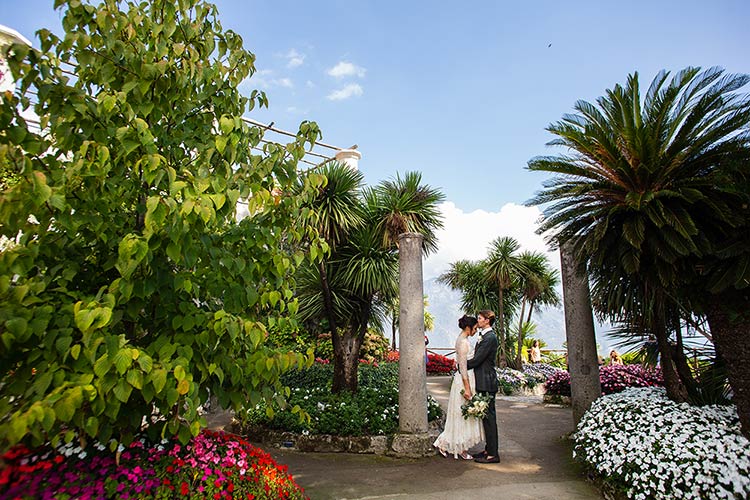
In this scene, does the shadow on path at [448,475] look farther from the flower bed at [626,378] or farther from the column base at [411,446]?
the flower bed at [626,378]

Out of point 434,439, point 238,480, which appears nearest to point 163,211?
point 238,480

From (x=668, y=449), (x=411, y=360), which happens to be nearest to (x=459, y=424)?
(x=411, y=360)

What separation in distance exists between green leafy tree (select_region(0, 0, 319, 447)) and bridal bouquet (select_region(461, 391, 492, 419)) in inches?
153

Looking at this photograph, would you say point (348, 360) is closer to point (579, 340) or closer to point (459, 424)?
point (459, 424)

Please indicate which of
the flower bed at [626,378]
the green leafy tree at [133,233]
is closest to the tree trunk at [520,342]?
the flower bed at [626,378]

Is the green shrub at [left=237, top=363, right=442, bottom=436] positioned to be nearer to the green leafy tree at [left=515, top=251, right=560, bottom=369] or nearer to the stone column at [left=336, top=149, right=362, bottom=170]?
the stone column at [left=336, top=149, right=362, bottom=170]

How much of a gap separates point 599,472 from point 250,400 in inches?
162

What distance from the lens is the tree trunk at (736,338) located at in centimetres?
454

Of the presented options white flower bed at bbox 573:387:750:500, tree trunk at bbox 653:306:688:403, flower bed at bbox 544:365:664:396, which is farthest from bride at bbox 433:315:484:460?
flower bed at bbox 544:365:664:396

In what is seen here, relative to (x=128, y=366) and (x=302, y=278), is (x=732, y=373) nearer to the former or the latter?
(x=128, y=366)

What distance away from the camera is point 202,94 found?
308cm

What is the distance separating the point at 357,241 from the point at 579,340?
4.73m

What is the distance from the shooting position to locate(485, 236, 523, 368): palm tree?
776 inches

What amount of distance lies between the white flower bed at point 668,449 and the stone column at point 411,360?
2.25m
